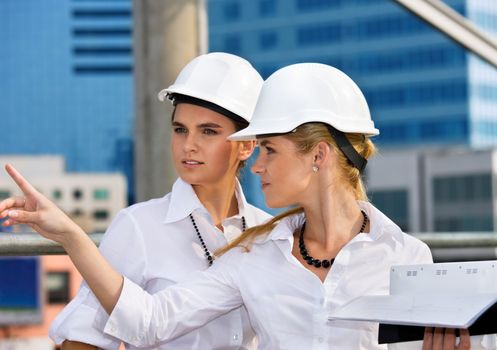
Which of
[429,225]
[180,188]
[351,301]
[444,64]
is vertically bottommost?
[429,225]

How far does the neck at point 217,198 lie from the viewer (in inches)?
148

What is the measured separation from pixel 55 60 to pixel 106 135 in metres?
14.0

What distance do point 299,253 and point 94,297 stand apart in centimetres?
64

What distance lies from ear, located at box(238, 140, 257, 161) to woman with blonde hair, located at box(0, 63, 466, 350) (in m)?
0.51

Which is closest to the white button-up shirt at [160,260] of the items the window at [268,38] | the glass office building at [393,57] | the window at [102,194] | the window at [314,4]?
→ the glass office building at [393,57]

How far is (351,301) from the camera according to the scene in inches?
117

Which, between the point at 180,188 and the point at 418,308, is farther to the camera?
the point at 180,188

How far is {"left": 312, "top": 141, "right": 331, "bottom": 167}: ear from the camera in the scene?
320 centimetres

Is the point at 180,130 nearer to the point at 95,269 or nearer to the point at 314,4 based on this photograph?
the point at 95,269

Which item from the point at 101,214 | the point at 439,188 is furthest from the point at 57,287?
the point at 439,188

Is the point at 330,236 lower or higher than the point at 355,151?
lower

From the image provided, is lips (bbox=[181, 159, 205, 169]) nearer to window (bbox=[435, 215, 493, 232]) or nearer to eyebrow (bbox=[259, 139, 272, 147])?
eyebrow (bbox=[259, 139, 272, 147])

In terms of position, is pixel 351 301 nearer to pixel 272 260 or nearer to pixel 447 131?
pixel 272 260

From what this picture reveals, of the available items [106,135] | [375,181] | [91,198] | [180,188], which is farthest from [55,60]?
[180,188]
